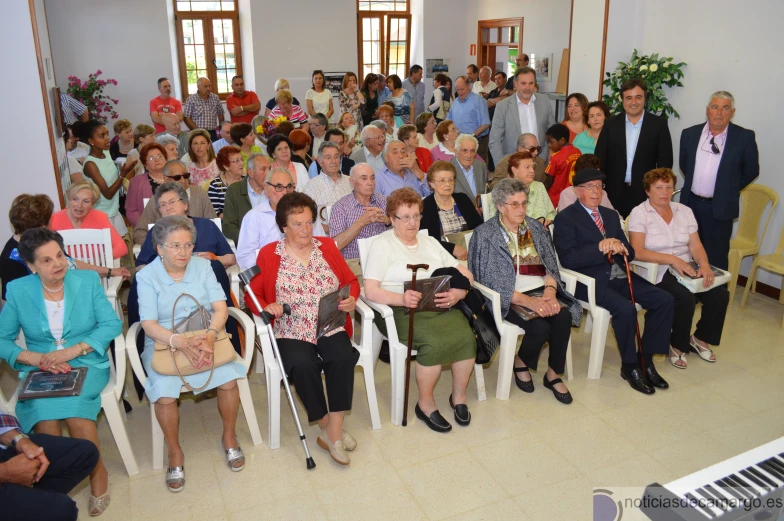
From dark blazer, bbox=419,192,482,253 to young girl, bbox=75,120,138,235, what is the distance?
2.58 metres

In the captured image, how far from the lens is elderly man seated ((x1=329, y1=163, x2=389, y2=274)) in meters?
4.11

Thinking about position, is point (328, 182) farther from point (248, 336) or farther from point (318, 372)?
point (318, 372)

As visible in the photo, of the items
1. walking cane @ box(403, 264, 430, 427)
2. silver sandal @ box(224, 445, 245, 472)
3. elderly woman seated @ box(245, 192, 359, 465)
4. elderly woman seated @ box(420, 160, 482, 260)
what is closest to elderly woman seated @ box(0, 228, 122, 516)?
silver sandal @ box(224, 445, 245, 472)

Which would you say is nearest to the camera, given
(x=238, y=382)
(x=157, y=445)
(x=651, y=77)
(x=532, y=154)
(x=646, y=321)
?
(x=157, y=445)

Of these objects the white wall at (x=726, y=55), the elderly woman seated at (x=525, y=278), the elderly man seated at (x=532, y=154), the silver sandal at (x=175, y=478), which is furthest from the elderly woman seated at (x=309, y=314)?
the white wall at (x=726, y=55)

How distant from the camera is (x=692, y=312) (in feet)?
13.3

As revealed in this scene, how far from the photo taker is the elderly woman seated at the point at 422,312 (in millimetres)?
3438

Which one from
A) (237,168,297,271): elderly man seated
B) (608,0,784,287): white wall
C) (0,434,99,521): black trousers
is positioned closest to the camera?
(0,434,99,521): black trousers

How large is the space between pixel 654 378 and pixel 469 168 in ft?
7.00

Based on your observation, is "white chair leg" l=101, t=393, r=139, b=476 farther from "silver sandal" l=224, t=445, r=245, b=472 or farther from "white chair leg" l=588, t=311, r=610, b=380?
"white chair leg" l=588, t=311, r=610, b=380

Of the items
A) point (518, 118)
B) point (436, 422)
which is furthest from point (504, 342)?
point (518, 118)

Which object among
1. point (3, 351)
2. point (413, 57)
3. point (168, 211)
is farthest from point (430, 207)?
point (413, 57)

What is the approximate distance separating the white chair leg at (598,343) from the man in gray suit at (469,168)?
1.52 m

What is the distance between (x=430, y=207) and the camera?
4242 millimetres
